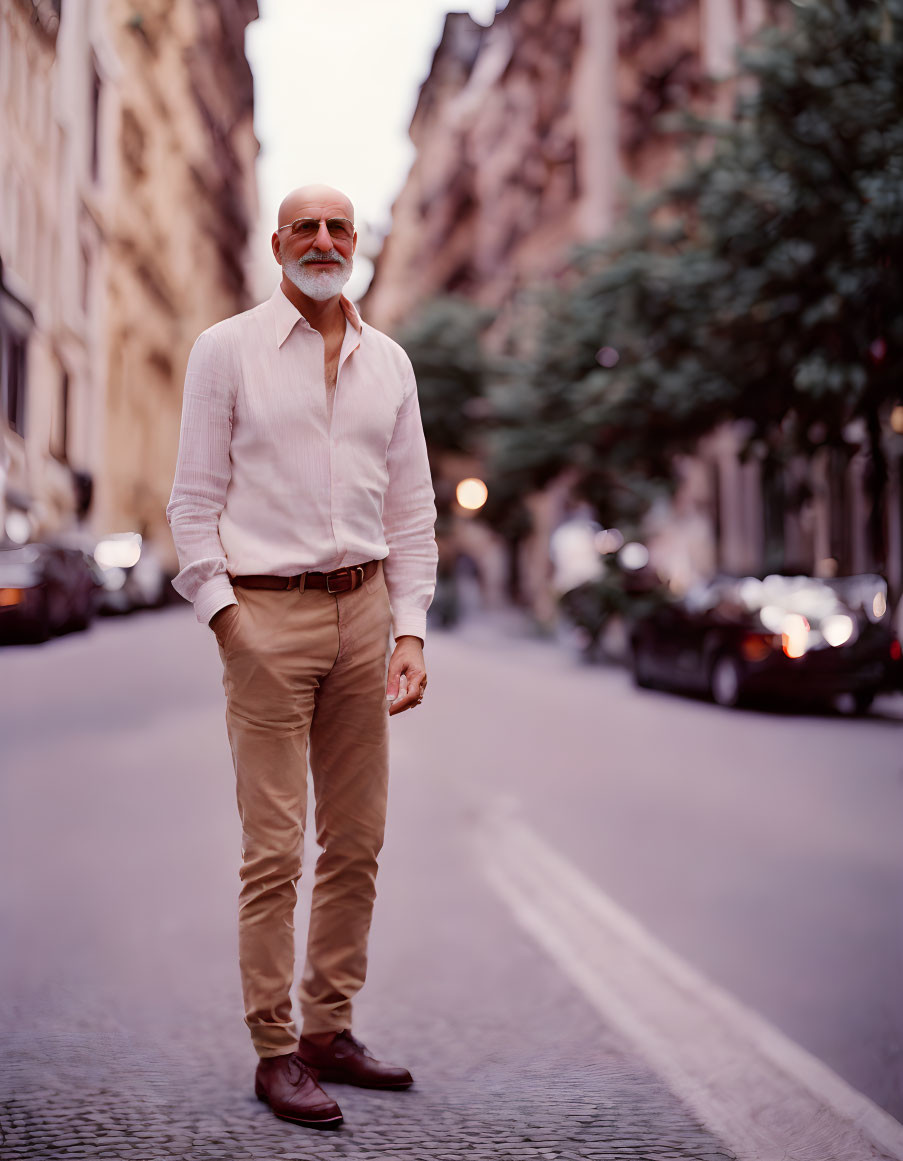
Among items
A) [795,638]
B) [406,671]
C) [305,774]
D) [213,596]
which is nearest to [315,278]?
[213,596]

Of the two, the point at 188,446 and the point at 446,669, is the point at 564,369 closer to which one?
the point at 446,669

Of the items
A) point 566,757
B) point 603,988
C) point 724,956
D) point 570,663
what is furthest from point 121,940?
point 570,663

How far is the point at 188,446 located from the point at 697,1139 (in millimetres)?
1818

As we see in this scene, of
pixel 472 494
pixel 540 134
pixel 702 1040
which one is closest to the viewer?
pixel 702 1040

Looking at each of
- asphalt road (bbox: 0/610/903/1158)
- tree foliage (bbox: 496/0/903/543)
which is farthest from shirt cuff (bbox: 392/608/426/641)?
tree foliage (bbox: 496/0/903/543)

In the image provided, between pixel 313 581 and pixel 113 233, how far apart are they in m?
2.24

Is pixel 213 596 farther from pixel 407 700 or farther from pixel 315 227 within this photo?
pixel 315 227

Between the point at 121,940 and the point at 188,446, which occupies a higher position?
the point at 188,446

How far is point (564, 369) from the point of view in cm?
2361

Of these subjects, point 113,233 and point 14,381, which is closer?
point 14,381

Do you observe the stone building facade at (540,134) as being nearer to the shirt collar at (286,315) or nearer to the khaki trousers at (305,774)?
the shirt collar at (286,315)

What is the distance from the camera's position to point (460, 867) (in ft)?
22.4

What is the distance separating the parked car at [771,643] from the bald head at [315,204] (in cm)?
1019

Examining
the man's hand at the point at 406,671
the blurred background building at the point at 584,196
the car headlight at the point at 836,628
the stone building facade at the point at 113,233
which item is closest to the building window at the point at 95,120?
the stone building facade at the point at 113,233
